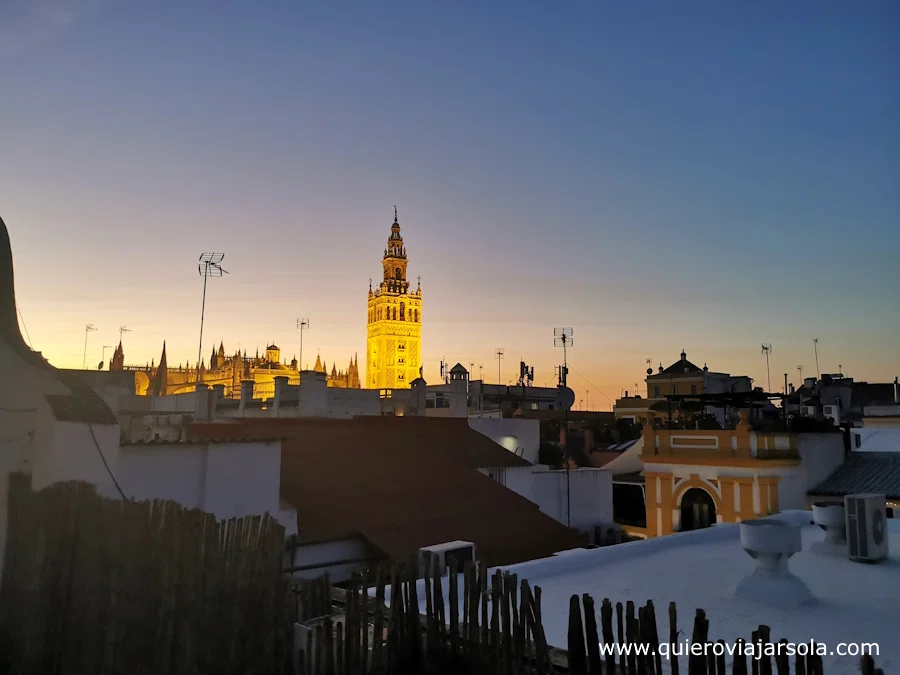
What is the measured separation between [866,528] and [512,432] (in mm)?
20793

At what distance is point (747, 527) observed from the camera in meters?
6.34

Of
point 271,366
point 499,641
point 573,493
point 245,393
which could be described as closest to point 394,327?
point 271,366

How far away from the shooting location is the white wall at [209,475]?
10320 millimetres

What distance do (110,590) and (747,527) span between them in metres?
6.11

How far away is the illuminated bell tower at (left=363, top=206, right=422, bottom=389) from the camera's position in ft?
423

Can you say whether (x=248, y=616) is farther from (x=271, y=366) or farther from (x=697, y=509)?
(x=271, y=366)

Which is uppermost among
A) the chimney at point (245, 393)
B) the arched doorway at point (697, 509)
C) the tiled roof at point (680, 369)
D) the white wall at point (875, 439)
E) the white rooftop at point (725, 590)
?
the tiled roof at point (680, 369)

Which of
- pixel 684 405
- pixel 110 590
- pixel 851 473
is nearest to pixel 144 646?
pixel 110 590

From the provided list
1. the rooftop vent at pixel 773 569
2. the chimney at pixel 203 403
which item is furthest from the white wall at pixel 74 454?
the chimney at pixel 203 403

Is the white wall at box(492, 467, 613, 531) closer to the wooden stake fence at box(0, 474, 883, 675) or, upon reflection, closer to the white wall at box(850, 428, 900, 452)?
the white wall at box(850, 428, 900, 452)

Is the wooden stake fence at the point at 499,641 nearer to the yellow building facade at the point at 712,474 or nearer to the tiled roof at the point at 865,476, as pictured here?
the yellow building facade at the point at 712,474

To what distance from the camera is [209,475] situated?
10961mm

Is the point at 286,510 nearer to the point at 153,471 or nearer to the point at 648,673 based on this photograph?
the point at 153,471

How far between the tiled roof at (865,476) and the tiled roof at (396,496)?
11.2 m
